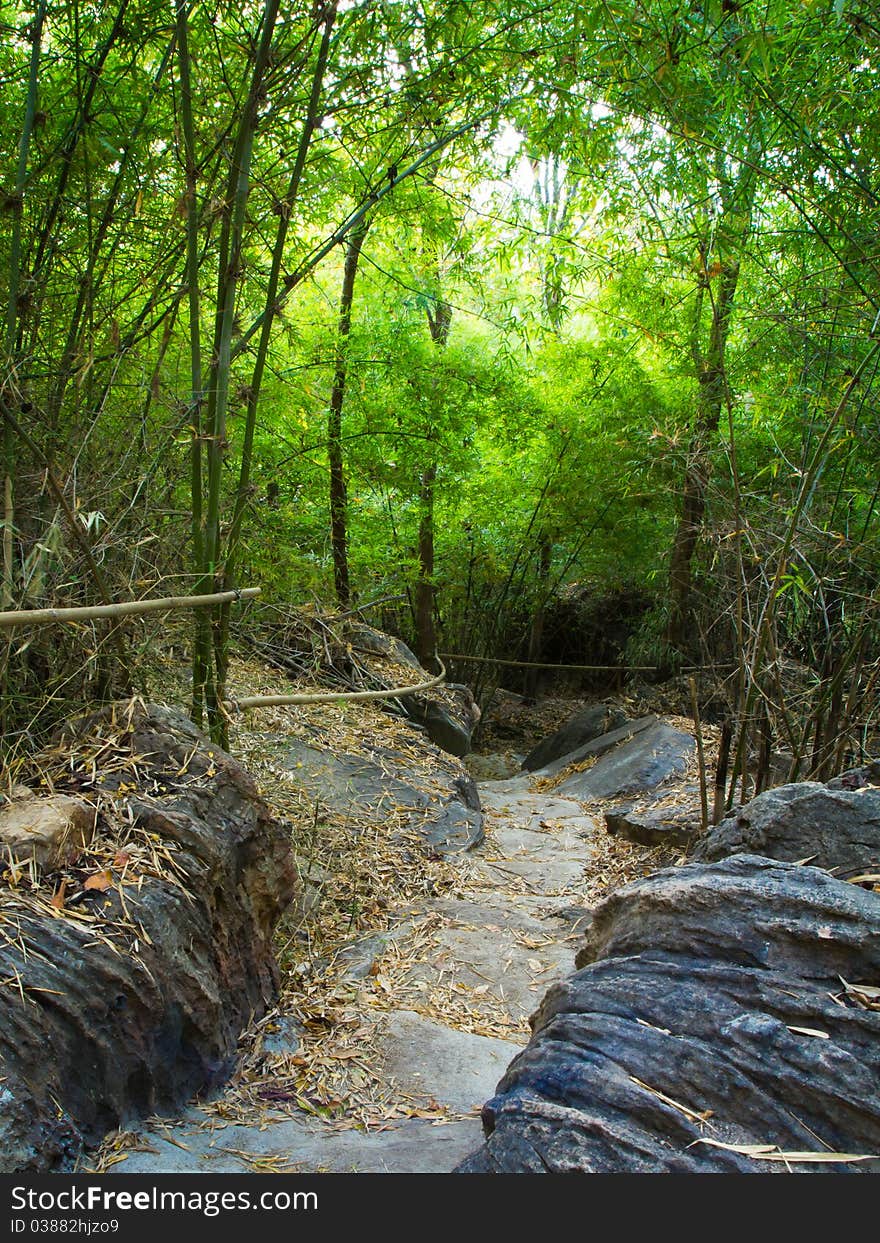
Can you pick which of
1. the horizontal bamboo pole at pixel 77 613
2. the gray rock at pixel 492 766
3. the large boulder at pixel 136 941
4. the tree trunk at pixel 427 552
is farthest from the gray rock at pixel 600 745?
the horizontal bamboo pole at pixel 77 613

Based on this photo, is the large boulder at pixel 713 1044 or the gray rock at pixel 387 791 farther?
the gray rock at pixel 387 791

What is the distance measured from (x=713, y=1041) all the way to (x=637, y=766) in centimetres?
431

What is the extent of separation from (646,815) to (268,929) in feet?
7.98

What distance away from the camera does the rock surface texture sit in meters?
1.31

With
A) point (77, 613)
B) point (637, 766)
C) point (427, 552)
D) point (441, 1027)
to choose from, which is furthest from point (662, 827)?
point (427, 552)

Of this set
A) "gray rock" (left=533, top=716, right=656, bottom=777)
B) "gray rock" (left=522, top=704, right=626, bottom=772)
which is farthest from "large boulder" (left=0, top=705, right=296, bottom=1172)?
"gray rock" (left=522, top=704, right=626, bottom=772)

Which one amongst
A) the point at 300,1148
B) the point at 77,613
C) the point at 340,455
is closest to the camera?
the point at 77,613

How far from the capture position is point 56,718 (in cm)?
218

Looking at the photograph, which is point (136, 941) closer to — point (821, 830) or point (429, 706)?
point (821, 830)

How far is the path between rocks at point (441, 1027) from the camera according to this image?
5.46ft

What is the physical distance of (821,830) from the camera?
2.06 meters

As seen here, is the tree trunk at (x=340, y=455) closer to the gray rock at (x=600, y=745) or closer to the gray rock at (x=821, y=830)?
the gray rock at (x=600, y=745)

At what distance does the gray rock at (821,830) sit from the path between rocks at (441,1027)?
86 centimetres

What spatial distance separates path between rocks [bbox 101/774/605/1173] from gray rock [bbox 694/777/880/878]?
86cm
